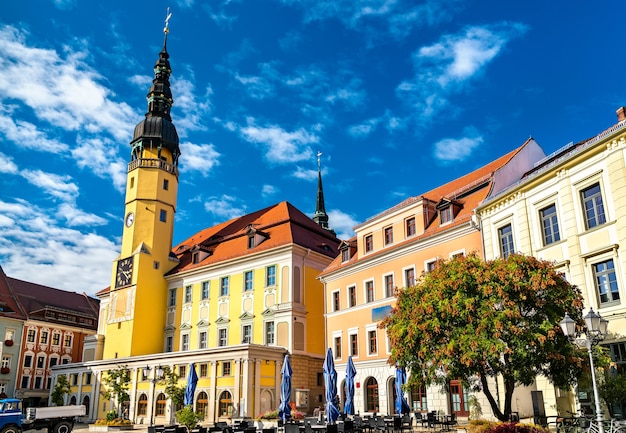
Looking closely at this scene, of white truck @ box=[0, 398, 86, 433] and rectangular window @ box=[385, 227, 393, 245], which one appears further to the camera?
rectangular window @ box=[385, 227, 393, 245]

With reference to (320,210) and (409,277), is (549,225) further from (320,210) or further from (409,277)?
(320,210)

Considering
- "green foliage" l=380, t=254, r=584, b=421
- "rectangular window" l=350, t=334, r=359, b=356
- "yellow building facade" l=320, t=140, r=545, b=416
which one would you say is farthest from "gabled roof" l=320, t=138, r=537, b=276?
"green foliage" l=380, t=254, r=584, b=421

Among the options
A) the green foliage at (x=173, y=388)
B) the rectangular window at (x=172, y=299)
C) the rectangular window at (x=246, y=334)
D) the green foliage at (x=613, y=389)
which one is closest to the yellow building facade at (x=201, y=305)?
the rectangular window at (x=246, y=334)

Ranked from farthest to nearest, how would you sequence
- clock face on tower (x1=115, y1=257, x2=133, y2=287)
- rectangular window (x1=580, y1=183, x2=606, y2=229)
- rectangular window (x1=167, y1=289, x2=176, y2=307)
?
rectangular window (x1=167, y1=289, x2=176, y2=307), clock face on tower (x1=115, y1=257, x2=133, y2=287), rectangular window (x1=580, y1=183, x2=606, y2=229)

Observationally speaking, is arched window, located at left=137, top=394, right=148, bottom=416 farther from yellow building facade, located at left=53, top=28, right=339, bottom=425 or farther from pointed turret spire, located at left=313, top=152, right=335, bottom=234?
pointed turret spire, located at left=313, top=152, right=335, bottom=234

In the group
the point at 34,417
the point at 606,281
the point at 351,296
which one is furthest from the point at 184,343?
the point at 606,281

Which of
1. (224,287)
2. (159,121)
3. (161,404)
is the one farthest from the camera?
(159,121)

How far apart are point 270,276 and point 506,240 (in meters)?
22.1

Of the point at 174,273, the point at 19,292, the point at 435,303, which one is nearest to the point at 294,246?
the point at 174,273

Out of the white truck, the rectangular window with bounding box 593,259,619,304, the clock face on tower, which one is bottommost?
the white truck

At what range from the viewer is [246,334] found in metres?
43.2

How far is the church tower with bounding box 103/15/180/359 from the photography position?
159ft

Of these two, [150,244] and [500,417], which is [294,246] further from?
[500,417]

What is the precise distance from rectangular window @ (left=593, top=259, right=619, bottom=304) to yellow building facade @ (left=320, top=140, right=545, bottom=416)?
7.80 meters
